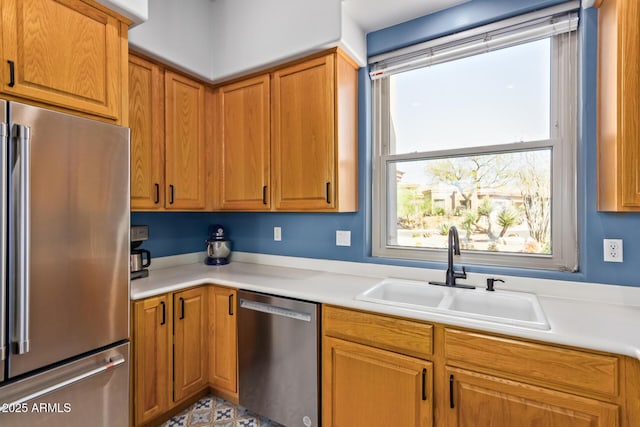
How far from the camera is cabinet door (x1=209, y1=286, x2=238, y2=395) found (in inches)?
80.0

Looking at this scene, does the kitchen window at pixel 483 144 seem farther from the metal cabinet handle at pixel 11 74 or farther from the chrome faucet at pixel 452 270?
the metal cabinet handle at pixel 11 74

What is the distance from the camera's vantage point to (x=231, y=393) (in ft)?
6.83

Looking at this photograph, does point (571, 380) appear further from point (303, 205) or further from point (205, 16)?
point (205, 16)

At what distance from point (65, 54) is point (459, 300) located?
7.29 ft

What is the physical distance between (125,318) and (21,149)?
83 cm

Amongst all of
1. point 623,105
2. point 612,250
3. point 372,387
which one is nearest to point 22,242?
point 372,387

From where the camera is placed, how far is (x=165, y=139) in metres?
2.17

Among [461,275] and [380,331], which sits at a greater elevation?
[461,275]

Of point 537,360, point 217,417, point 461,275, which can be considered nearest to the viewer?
point 537,360

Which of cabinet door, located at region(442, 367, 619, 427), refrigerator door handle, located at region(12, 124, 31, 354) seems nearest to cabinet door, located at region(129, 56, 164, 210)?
refrigerator door handle, located at region(12, 124, 31, 354)

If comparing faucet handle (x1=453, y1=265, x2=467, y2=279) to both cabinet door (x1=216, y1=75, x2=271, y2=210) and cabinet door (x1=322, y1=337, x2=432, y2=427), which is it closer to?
cabinet door (x1=322, y1=337, x2=432, y2=427)

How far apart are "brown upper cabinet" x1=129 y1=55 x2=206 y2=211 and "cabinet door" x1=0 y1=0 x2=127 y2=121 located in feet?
1.40

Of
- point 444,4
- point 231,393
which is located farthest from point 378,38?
point 231,393

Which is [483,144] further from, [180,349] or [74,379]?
[74,379]
